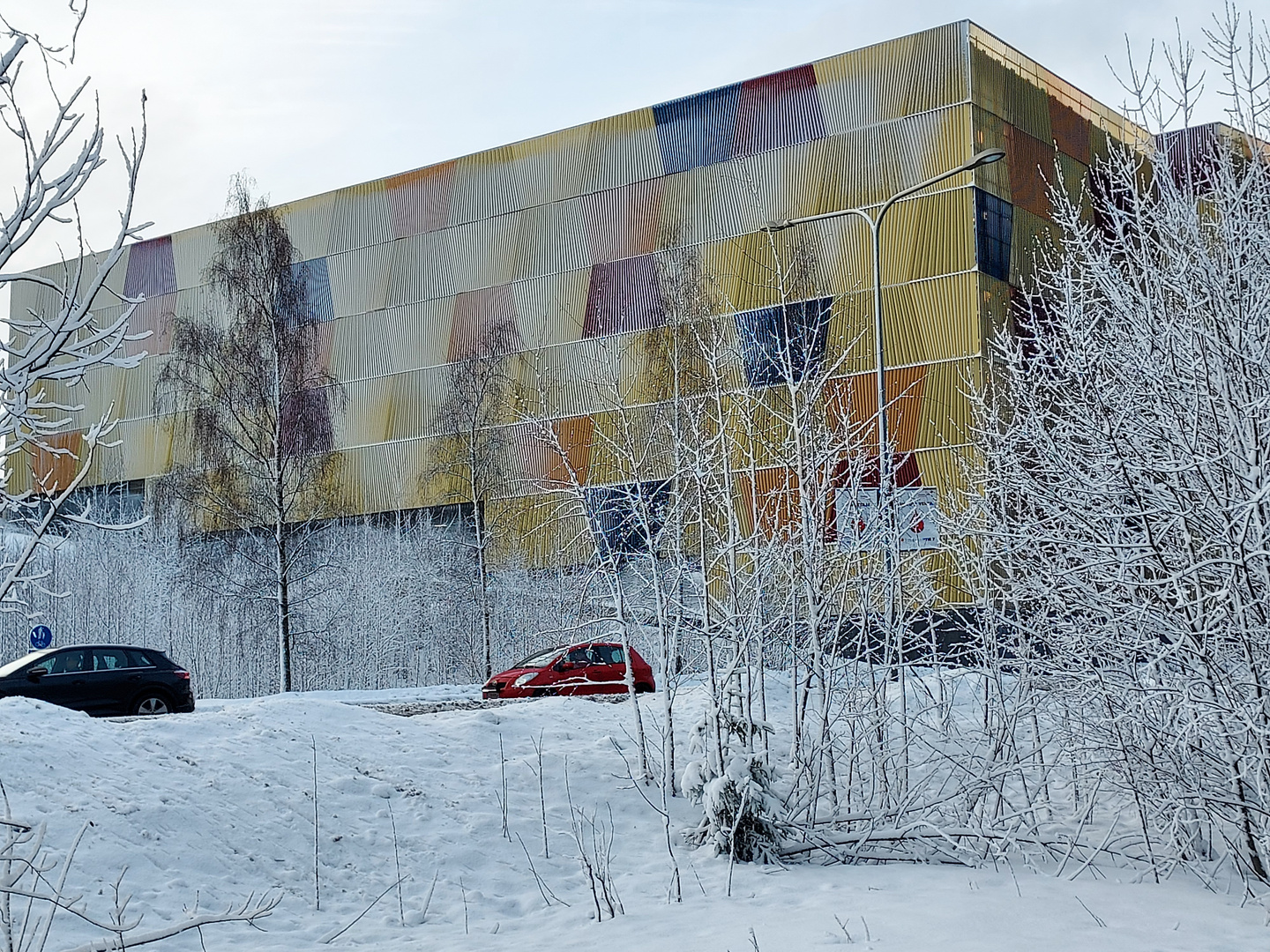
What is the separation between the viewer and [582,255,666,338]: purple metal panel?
31500mm

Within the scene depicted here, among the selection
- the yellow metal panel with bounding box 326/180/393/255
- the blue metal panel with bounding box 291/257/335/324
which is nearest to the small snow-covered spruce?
the yellow metal panel with bounding box 326/180/393/255

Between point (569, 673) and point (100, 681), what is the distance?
25.7 feet

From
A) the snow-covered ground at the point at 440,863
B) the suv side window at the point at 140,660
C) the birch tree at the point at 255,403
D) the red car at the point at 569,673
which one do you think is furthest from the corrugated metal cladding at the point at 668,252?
the snow-covered ground at the point at 440,863

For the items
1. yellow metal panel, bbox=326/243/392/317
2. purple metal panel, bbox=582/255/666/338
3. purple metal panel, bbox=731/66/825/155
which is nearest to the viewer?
purple metal panel, bbox=731/66/825/155

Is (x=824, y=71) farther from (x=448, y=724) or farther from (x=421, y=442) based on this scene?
(x=448, y=724)

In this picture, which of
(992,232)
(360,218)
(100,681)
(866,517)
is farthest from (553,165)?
(866,517)

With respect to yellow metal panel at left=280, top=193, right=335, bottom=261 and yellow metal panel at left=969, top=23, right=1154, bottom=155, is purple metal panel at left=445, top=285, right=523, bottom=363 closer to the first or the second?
yellow metal panel at left=280, top=193, right=335, bottom=261

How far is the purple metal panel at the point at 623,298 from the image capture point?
31.5 m

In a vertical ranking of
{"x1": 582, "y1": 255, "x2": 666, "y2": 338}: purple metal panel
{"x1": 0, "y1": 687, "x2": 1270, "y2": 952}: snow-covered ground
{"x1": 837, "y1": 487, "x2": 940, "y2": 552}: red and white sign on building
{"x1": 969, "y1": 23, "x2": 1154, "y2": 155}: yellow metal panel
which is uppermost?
{"x1": 969, "y1": 23, "x2": 1154, "y2": 155}: yellow metal panel

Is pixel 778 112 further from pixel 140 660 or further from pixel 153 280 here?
pixel 153 280

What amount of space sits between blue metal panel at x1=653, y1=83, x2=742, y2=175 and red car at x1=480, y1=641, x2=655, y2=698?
44.3 ft

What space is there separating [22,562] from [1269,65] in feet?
26.6

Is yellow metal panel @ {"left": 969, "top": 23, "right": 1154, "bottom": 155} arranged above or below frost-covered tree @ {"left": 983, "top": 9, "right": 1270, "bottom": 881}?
above

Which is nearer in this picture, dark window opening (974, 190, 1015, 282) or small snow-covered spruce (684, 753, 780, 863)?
small snow-covered spruce (684, 753, 780, 863)
